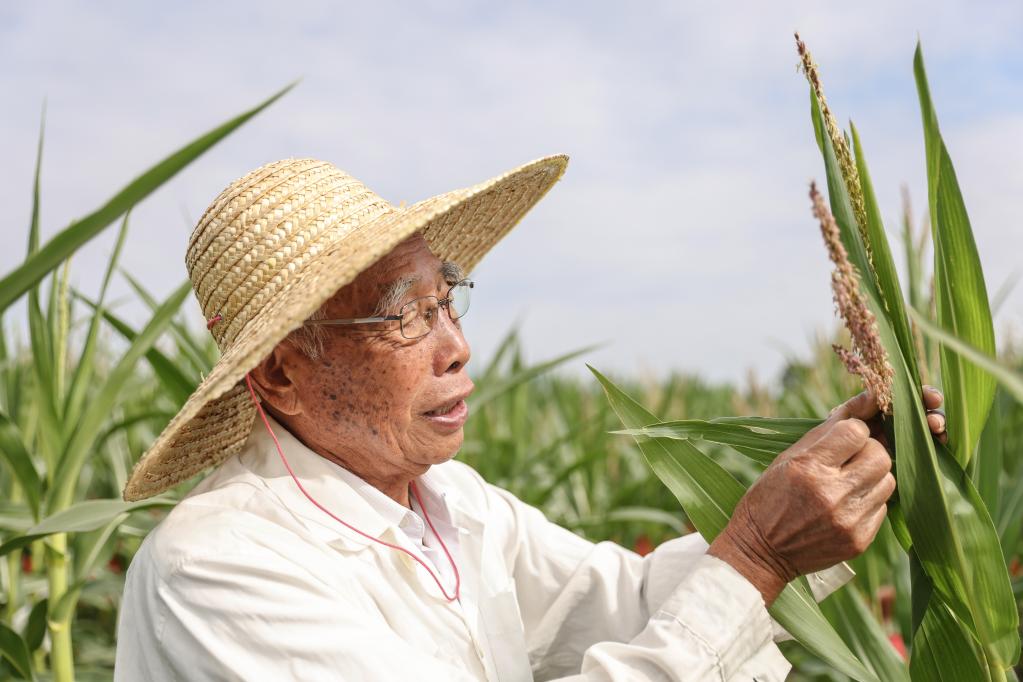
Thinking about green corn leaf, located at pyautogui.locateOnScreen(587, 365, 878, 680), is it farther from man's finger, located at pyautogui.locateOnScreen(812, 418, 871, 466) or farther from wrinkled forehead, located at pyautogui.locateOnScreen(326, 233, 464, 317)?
wrinkled forehead, located at pyautogui.locateOnScreen(326, 233, 464, 317)

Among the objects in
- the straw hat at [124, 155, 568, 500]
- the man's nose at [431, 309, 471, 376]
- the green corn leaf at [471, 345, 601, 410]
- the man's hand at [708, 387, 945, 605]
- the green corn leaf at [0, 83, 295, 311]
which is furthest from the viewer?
the green corn leaf at [471, 345, 601, 410]

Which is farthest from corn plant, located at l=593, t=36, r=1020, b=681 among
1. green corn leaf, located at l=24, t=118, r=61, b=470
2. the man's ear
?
green corn leaf, located at l=24, t=118, r=61, b=470

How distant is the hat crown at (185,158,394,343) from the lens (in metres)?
1.71

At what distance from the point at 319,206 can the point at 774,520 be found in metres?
0.92

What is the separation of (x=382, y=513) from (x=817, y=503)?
0.74 metres

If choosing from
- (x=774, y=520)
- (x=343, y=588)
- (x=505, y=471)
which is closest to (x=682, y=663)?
(x=774, y=520)

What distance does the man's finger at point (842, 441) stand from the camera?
4.21 feet

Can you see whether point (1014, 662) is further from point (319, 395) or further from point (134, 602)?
point (134, 602)

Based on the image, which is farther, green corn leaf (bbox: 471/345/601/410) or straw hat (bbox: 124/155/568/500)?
green corn leaf (bbox: 471/345/601/410)

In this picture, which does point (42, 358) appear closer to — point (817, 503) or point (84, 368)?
point (84, 368)

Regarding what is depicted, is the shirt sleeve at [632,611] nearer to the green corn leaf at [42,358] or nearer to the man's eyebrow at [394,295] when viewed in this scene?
the man's eyebrow at [394,295]

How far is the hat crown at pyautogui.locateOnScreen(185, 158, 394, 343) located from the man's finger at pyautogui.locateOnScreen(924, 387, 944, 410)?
3.04 feet

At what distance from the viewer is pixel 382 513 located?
173 centimetres

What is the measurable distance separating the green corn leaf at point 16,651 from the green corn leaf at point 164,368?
0.54 m
